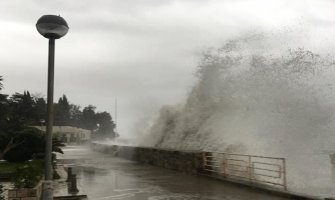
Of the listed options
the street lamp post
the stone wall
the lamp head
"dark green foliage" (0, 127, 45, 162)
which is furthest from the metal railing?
the lamp head

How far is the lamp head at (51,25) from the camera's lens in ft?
18.0

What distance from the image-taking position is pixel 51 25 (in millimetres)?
5492

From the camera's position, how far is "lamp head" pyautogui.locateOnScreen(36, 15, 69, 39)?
5.48 meters

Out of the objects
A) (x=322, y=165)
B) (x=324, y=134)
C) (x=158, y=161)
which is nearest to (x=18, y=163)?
(x=158, y=161)

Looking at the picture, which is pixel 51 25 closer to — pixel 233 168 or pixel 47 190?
pixel 47 190

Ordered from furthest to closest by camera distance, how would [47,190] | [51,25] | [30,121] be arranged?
[30,121] < [51,25] < [47,190]

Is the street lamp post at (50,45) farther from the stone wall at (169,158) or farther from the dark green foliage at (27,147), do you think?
the stone wall at (169,158)

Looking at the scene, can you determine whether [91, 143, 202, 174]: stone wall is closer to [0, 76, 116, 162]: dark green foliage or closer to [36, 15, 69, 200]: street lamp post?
[0, 76, 116, 162]: dark green foliage

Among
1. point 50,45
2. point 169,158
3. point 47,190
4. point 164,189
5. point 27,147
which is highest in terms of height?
point 50,45

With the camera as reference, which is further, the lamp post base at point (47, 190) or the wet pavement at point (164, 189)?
the wet pavement at point (164, 189)

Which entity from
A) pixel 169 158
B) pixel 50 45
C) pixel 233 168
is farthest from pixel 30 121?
pixel 50 45

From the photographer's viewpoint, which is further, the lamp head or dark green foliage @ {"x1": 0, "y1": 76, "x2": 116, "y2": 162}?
dark green foliage @ {"x1": 0, "y1": 76, "x2": 116, "y2": 162}

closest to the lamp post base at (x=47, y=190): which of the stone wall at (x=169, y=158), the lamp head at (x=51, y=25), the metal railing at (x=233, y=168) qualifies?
the lamp head at (x=51, y=25)

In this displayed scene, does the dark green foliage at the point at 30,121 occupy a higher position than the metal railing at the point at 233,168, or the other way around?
the dark green foliage at the point at 30,121
